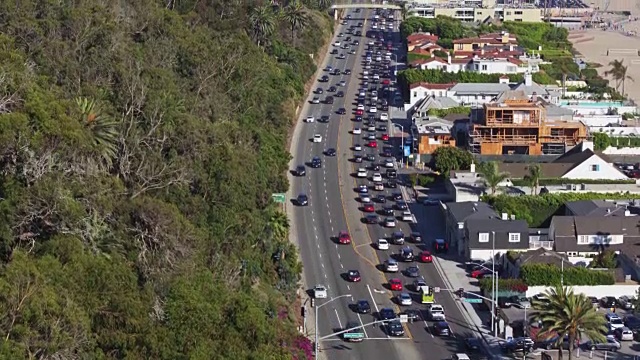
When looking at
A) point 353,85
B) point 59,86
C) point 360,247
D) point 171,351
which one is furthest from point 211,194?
point 353,85

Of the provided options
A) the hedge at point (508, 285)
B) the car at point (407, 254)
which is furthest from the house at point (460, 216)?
the hedge at point (508, 285)

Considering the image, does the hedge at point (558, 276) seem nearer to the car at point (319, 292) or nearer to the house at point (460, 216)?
the house at point (460, 216)

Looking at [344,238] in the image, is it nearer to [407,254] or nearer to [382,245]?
[382,245]

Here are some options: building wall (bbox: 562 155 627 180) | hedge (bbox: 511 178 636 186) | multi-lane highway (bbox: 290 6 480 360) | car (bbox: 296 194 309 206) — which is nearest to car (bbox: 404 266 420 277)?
multi-lane highway (bbox: 290 6 480 360)

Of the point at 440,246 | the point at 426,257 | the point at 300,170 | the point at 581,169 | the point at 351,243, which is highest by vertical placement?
the point at 426,257

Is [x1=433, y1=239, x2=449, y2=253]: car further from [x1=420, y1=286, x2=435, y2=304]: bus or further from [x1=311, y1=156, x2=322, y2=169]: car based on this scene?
[x1=311, y1=156, x2=322, y2=169]: car

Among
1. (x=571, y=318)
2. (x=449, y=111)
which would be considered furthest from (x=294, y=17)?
(x=571, y=318)
